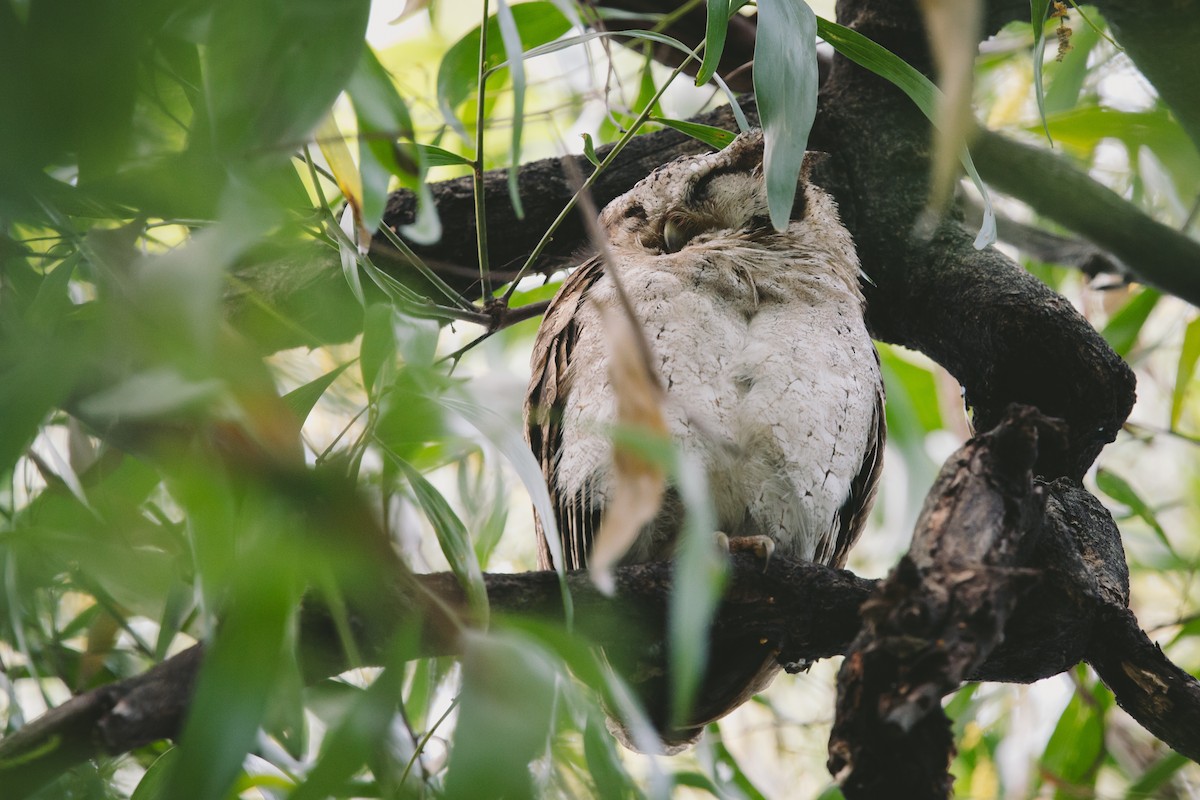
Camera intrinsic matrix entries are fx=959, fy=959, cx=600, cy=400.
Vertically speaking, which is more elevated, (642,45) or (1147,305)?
(642,45)

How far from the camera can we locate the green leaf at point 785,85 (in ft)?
2.68

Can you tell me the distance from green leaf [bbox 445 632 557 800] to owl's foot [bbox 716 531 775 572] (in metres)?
0.44

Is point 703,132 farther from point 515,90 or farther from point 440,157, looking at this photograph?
point 515,90

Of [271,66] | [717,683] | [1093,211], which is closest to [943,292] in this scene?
[1093,211]

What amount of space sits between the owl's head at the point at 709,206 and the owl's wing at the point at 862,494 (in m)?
0.28

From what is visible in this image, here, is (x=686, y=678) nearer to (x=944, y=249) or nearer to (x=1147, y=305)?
(x=944, y=249)

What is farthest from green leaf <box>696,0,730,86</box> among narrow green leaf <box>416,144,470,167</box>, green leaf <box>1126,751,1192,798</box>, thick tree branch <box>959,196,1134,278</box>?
green leaf <box>1126,751,1192,798</box>

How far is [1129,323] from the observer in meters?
1.96

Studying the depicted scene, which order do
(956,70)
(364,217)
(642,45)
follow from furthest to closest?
(642,45), (364,217), (956,70)

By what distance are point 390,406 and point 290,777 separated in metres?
0.60

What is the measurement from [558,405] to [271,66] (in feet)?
2.69

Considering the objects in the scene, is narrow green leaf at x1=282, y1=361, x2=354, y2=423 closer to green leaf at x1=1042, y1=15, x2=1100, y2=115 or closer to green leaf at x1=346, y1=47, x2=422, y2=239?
green leaf at x1=346, y1=47, x2=422, y2=239

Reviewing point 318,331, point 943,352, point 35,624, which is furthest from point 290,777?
point 943,352

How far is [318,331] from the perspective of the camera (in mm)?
1080
